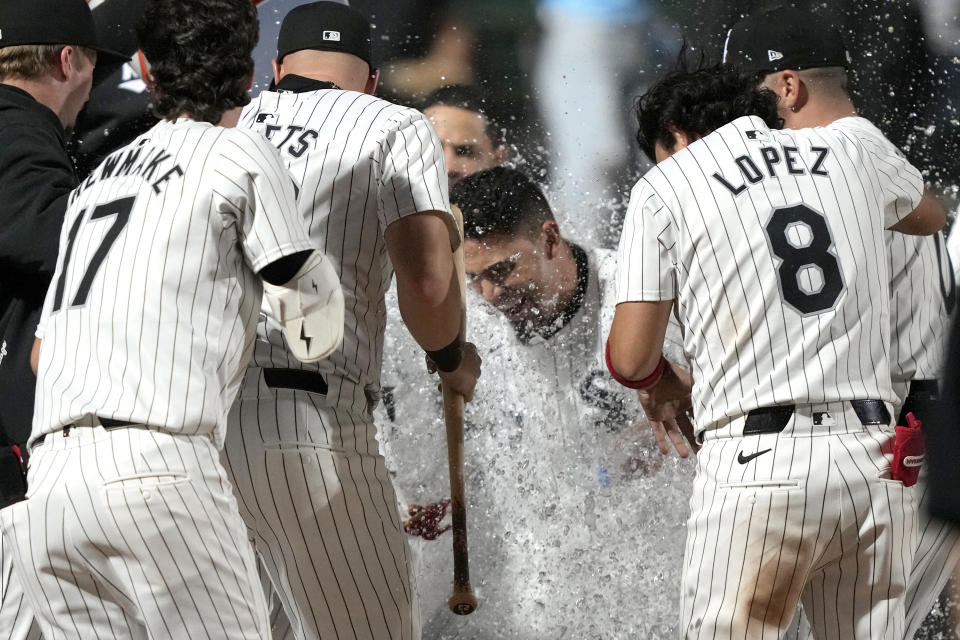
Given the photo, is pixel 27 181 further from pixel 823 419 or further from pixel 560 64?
pixel 560 64

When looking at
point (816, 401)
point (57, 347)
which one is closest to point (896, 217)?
point (816, 401)

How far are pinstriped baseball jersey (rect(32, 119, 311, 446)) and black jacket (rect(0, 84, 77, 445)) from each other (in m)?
0.42

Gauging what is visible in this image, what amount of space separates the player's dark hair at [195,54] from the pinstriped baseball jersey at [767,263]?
0.86 m

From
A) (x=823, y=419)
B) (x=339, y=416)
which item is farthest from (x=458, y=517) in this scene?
(x=823, y=419)

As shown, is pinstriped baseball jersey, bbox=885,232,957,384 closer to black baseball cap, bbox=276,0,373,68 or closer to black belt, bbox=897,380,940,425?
black belt, bbox=897,380,940,425

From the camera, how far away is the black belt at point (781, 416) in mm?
2156

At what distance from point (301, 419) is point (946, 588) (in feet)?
8.34

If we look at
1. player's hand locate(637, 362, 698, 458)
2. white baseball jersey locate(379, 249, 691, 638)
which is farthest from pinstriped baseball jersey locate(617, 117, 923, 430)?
white baseball jersey locate(379, 249, 691, 638)

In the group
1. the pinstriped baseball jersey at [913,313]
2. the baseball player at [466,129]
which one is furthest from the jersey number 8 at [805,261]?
the baseball player at [466,129]

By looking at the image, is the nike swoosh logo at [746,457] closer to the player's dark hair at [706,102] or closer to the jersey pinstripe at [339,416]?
the jersey pinstripe at [339,416]

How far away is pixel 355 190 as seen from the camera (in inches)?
92.5

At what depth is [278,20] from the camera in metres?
4.05

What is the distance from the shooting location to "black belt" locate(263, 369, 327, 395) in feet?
7.41

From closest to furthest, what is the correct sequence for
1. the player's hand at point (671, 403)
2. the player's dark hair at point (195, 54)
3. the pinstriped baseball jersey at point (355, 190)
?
the player's dark hair at point (195, 54) → the pinstriped baseball jersey at point (355, 190) → the player's hand at point (671, 403)
